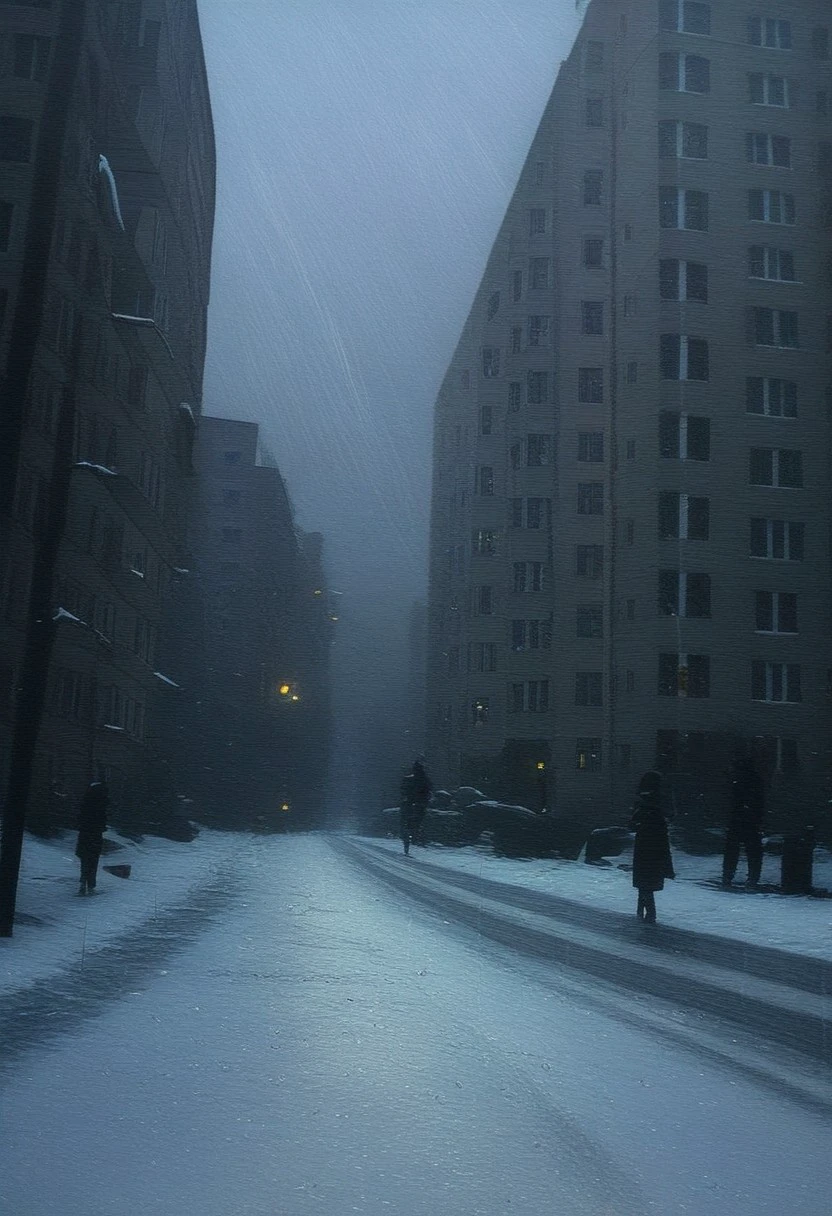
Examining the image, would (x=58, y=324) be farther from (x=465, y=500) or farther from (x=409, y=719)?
(x=409, y=719)

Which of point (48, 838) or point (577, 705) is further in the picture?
point (577, 705)

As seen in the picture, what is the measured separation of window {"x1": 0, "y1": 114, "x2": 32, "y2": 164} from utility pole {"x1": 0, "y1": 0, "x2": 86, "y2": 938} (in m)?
20.0

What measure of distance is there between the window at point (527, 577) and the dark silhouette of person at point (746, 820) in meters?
44.1

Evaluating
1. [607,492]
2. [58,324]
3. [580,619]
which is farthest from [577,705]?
[58,324]

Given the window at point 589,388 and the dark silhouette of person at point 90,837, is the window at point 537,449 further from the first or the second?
the dark silhouette of person at point 90,837

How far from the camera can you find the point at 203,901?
16.9m

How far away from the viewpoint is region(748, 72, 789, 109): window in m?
52.7

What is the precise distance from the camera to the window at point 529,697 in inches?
2522

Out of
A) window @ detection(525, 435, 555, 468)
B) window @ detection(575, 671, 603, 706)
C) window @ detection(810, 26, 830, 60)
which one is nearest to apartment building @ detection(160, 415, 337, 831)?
window @ detection(575, 671, 603, 706)

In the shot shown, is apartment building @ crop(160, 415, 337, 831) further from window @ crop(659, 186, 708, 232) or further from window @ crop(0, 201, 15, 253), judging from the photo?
window @ crop(0, 201, 15, 253)

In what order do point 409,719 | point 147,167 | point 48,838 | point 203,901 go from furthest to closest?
point 409,719 → point 147,167 → point 48,838 → point 203,901

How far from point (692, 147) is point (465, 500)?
3242cm

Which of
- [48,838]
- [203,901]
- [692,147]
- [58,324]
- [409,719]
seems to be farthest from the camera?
[409,719]

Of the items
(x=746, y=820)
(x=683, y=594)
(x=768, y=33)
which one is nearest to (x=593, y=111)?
(x=768, y=33)
